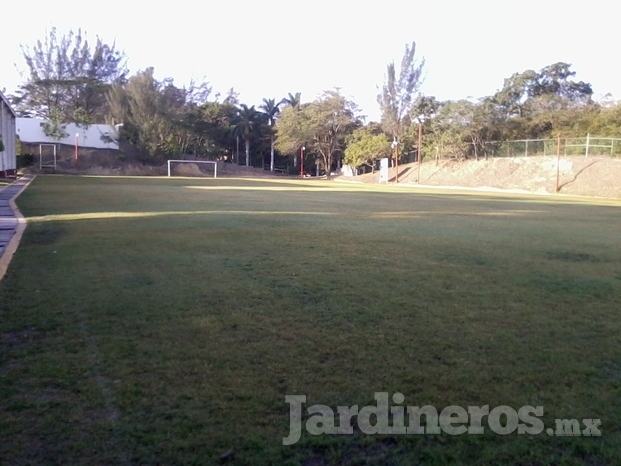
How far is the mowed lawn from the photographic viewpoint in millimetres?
3869

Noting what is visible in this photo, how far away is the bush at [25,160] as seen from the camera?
6380 centimetres

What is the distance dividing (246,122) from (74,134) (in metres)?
23.3

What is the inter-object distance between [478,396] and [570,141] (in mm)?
52830

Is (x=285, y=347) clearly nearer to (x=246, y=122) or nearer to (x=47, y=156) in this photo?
(x=47, y=156)

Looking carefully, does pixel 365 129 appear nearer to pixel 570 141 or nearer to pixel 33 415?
pixel 570 141

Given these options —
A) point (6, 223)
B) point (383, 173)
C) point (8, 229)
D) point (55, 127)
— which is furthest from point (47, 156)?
point (8, 229)

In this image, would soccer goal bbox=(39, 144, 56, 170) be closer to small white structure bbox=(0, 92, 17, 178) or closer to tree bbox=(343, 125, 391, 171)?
small white structure bbox=(0, 92, 17, 178)

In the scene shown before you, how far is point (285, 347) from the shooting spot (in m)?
5.73

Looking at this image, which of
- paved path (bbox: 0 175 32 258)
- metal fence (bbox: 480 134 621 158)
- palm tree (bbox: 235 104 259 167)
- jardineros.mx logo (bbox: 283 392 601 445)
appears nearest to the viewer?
jardineros.mx logo (bbox: 283 392 601 445)

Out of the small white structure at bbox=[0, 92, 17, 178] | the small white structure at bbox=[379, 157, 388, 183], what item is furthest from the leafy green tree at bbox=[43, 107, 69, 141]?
the small white structure at bbox=[379, 157, 388, 183]

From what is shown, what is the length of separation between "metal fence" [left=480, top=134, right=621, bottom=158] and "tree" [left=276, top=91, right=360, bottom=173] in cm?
2406

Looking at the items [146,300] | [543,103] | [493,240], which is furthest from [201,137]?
[146,300]

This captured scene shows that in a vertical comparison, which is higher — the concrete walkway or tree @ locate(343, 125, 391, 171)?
tree @ locate(343, 125, 391, 171)

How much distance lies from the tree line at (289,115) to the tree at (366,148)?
0.45 feet
